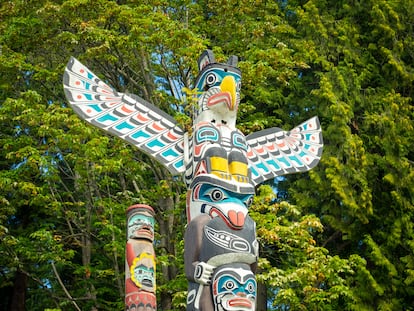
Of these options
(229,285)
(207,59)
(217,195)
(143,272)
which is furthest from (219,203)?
(207,59)

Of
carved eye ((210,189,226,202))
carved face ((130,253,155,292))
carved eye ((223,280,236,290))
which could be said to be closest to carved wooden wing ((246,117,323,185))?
carved eye ((210,189,226,202))

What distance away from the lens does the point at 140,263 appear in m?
9.12

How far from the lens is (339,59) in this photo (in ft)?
51.8

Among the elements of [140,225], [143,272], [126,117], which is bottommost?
[143,272]

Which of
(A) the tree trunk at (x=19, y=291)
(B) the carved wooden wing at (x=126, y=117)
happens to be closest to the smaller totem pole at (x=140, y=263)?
(B) the carved wooden wing at (x=126, y=117)

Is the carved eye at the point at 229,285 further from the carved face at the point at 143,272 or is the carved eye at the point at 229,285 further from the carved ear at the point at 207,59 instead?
the carved ear at the point at 207,59

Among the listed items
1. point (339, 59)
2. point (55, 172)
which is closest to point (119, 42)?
point (55, 172)

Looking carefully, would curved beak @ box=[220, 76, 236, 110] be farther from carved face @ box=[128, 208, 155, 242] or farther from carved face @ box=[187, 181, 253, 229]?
carved face @ box=[128, 208, 155, 242]

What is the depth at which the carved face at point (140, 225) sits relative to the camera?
9.34 meters

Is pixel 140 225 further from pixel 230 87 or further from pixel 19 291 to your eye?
pixel 19 291

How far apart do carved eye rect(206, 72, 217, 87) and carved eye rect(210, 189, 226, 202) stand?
154cm

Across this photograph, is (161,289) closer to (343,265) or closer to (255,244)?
(343,265)

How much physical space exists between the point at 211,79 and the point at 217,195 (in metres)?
1.64

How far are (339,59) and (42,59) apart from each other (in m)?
6.23
